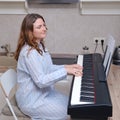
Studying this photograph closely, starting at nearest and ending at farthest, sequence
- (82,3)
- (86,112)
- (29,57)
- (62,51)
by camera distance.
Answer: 1. (86,112)
2. (29,57)
3. (82,3)
4. (62,51)

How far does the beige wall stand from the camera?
9.89 ft

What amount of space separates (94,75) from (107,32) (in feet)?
4.41

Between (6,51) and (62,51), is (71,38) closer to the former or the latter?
(62,51)

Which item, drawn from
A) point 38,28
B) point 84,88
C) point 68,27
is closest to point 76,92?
point 84,88

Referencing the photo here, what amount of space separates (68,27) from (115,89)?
1482 millimetres

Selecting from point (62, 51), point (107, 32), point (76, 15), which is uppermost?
point (76, 15)

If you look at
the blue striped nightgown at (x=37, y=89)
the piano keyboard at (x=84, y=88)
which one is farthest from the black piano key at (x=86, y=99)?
the blue striped nightgown at (x=37, y=89)

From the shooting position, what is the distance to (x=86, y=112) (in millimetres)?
1341

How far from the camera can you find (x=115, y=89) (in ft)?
5.63

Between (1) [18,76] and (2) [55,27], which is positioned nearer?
(1) [18,76]

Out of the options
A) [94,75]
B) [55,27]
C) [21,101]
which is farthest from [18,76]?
[55,27]

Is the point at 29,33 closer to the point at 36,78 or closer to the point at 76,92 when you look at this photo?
the point at 36,78

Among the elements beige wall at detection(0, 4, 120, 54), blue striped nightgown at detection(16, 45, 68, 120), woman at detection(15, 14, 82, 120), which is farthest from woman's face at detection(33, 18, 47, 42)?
beige wall at detection(0, 4, 120, 54)

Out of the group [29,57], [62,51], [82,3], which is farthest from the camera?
[62,51]
